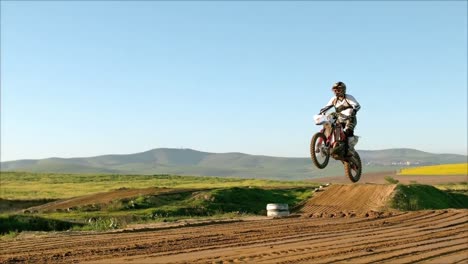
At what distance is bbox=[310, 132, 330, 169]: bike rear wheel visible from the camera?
4.72m

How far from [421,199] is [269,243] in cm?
2805

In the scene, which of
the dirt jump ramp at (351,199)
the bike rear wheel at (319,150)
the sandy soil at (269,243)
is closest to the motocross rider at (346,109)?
the bike rear wheel at (319,150)

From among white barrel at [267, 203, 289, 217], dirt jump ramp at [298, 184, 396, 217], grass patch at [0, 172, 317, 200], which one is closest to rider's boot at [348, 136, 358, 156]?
white barrel at [267, 203, 289, 217]

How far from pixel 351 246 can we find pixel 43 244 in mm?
11966

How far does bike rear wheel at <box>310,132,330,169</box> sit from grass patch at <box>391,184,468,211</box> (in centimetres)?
4167

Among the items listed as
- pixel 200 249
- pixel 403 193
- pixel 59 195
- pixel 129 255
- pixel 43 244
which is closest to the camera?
pixel 129 255

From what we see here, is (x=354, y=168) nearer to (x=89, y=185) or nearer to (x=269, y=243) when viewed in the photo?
(x=269, y=243)

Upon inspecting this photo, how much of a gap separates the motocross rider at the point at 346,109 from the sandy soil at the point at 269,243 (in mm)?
14006

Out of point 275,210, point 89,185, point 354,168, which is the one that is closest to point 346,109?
point 354,168

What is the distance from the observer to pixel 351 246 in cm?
2223

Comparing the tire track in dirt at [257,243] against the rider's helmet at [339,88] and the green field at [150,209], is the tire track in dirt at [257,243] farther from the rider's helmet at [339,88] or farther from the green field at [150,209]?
the rider's helmet at [339,88]

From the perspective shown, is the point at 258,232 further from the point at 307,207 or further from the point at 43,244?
the point at 307,207

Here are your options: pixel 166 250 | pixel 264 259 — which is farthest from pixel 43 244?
pixel 264 259

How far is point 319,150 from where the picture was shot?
15.6ft
